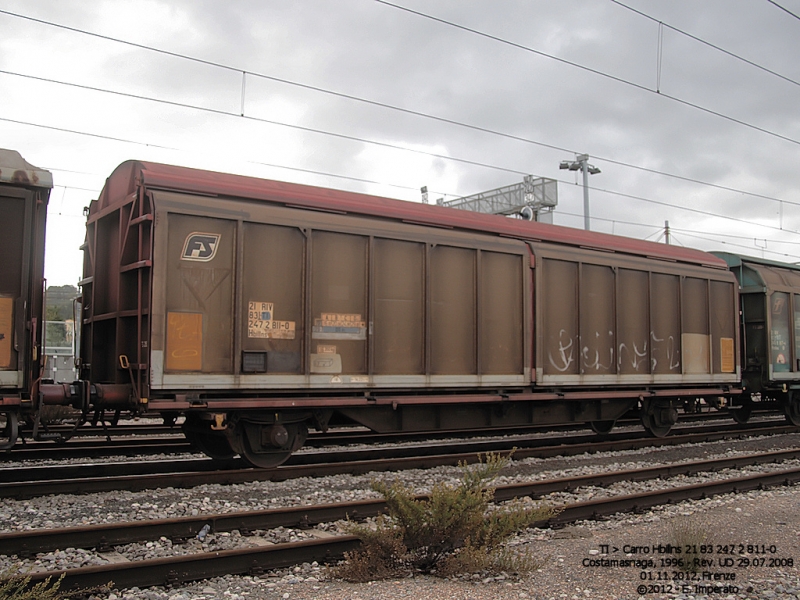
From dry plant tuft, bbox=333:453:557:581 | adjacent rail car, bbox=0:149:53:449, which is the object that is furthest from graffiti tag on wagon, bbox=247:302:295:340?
dry plant tuft, bbox=333:453:557:581

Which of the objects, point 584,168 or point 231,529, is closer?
point 231,529

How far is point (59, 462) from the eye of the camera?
1004 cm

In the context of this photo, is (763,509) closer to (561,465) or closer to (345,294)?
(561,465)

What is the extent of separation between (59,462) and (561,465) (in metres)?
7.47

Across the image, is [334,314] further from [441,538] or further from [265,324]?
[441,538]

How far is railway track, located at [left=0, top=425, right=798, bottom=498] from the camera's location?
7574mm

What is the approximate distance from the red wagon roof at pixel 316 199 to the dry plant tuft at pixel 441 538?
173 inches

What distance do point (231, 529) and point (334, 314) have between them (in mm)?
3396

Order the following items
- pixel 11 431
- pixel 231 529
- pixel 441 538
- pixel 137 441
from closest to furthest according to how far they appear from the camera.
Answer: pixel 441 538
pixel 231 529
pixel 11 431
pixel 137 441

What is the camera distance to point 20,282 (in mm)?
7156

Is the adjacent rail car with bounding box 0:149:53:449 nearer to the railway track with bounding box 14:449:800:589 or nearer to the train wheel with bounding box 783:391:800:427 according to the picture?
the railway track with bounding box 14:449:800:589

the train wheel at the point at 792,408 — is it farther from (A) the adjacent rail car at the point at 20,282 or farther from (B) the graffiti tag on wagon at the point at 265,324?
(A) the adjacent rail car at the point at 20,282

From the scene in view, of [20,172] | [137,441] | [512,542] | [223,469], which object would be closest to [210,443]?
[223,469]

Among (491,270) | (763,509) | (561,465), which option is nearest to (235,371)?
(491,270)
